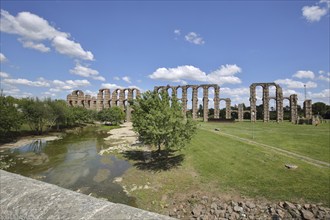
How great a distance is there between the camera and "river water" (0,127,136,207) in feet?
51.8

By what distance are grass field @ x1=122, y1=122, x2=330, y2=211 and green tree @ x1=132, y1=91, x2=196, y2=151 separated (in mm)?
3042

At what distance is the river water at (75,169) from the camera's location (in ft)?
51.8

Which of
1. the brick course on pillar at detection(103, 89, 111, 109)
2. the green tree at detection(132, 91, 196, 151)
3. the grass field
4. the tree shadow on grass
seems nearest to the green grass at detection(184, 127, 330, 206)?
the grass field

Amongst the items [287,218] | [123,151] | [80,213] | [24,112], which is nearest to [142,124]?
[123,151]

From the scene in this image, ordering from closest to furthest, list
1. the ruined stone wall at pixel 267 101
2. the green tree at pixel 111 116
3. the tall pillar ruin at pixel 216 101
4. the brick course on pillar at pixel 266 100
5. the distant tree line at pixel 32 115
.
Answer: the distant tree line at pixel 32 115
the ruined stone wall at pixel 267 101
the brick course on pillar at pixel 266 100
the tall pillar ruin at pixel 216 101
the green tree at pixel 111 116

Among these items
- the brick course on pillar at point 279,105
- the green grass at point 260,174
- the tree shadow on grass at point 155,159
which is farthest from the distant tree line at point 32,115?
the brick course on pillar at point 279,105

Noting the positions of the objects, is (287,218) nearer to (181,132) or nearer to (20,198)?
(181,132)

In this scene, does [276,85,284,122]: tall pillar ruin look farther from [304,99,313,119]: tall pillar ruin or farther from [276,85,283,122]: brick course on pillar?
[304,99,313,119]: tall pillar ruin

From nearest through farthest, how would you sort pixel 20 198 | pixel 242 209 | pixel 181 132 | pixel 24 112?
pixel 20 198 < pixel 242 209 < pixel 181 132 < pixel 24 112

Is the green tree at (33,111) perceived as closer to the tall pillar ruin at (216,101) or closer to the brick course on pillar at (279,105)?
the tall pillar ruin at (216,101)

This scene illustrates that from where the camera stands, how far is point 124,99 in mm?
93688

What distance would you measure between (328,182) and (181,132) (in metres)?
12.2

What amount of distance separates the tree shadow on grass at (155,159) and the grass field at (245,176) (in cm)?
76

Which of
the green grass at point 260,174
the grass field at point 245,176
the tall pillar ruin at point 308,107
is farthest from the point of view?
the tall pillar ruin at point 308,107
